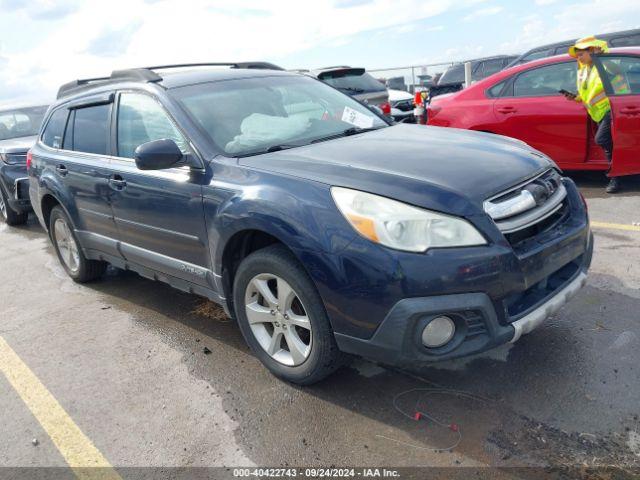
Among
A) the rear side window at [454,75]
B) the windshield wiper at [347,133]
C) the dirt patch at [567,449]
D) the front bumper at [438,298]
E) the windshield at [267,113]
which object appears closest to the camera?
the dirt patch at [567,449]

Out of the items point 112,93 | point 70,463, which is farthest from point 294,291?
point 112,93

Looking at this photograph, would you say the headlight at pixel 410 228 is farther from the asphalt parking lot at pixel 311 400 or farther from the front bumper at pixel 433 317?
the asphalt parking lot at pixel 311 400

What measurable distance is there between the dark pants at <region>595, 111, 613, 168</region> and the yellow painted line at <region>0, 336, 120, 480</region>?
5544mm

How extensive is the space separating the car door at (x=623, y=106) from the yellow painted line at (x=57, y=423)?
5.59 metres

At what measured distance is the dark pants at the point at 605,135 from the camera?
5.90 m

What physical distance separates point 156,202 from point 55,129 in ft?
7.39

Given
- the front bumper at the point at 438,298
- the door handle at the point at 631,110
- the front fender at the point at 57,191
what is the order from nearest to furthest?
1. the front bumper at the point at 438,298
2. the front fender at the point at 57,191
3. the door handle at the point at 631,110

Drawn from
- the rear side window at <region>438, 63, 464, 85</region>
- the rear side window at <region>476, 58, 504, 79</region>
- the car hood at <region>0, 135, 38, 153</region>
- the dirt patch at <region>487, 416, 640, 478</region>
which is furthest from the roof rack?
the rear side window at <region>476, 58, 504, 79</region>

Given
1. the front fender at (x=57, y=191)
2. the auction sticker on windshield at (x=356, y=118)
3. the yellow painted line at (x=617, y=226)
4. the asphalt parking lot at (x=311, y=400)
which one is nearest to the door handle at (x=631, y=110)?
the yellow painted line at (x=617, y=226)

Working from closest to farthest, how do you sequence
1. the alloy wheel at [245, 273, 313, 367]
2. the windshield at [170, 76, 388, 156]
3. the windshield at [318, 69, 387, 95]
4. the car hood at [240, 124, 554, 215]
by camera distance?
1. the car hood at [240, 124, 554, 215]
2. the alloy wheel at [245, 273, 313, 367]
3. the windshield at [170, 76, 388, 156]
4. the windshield at [318, 69, 387, 95]

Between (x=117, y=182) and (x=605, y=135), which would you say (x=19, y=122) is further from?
(x=605, y=135)

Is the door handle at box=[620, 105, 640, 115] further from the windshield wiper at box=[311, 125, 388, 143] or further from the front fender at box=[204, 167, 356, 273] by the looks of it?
the front fender at box=[204, 167, 356, 273]

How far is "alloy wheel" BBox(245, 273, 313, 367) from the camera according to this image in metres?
2.95

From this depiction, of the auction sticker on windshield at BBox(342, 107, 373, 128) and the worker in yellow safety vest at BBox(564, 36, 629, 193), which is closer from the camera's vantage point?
the auction sticker on windshield at BBox(342, 107, 373, 128)
